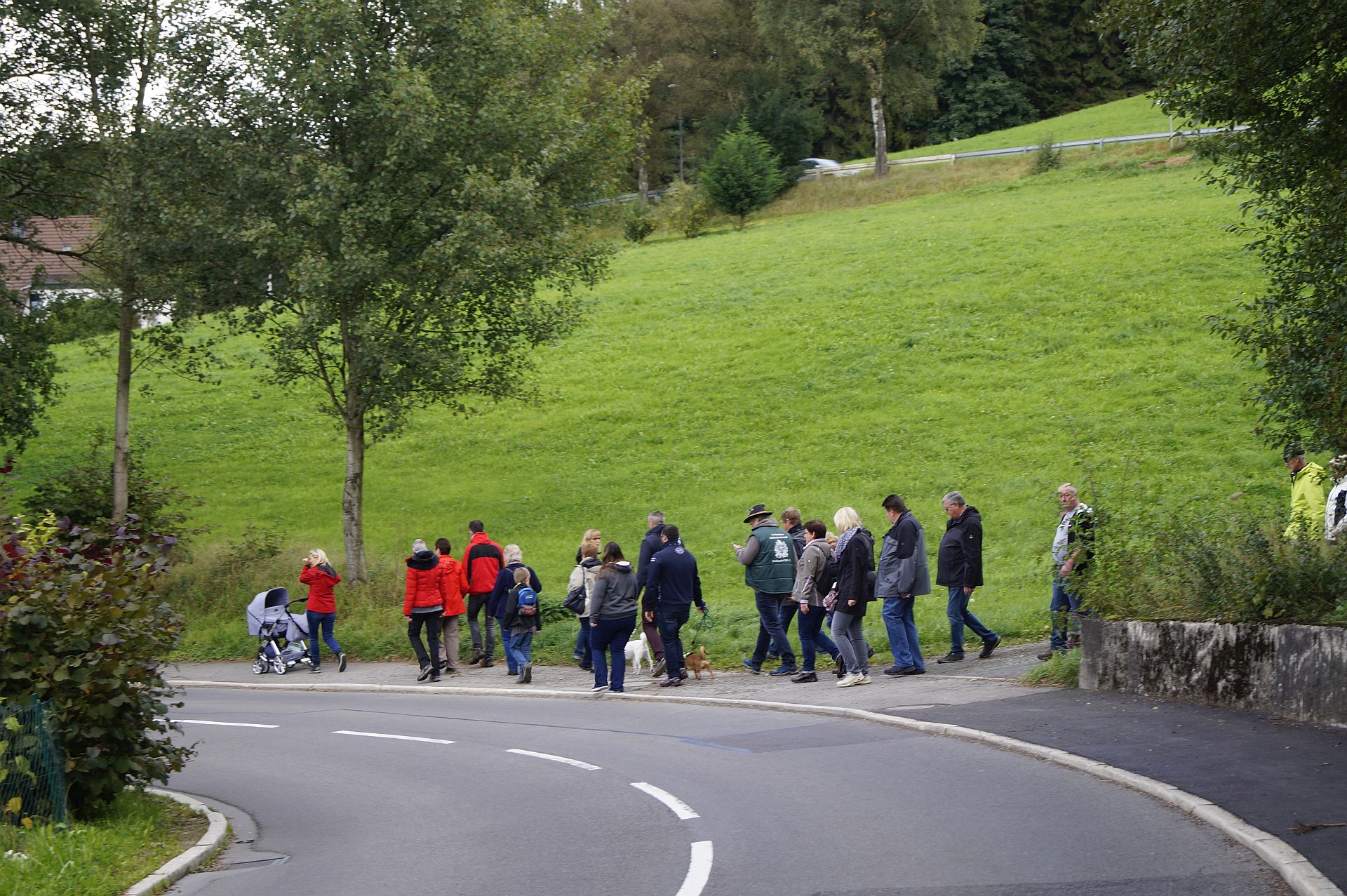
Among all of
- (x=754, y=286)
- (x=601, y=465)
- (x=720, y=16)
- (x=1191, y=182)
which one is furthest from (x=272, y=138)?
(x=720, y=16)

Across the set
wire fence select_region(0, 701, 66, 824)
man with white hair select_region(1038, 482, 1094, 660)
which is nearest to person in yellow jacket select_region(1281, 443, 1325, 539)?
man with white hair select_region(1038, 482, 1094, 660)

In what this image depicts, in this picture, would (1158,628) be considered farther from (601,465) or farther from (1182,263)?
(1182,263)

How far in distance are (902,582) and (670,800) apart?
6.05 meters

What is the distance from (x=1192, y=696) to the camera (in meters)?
11.6

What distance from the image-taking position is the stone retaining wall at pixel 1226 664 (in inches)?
400

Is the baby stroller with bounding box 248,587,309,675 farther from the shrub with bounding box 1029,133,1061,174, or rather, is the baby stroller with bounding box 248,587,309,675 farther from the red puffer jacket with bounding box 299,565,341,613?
the shrub with bounding box 1029,133,1061,174

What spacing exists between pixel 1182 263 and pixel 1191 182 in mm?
11735

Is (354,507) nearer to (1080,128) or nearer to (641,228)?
(641,228)

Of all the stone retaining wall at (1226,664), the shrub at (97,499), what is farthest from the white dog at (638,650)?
the shrub at (97,499)

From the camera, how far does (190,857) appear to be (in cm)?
877

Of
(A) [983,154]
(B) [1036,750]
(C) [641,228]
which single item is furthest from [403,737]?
(A) [983,154]

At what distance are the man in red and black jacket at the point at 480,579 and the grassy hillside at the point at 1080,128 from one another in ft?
175

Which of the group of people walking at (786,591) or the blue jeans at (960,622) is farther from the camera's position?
the blue jeans at (960,622)

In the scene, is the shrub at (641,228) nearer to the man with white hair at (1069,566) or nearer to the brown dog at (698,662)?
the brown dog at (698,662)
